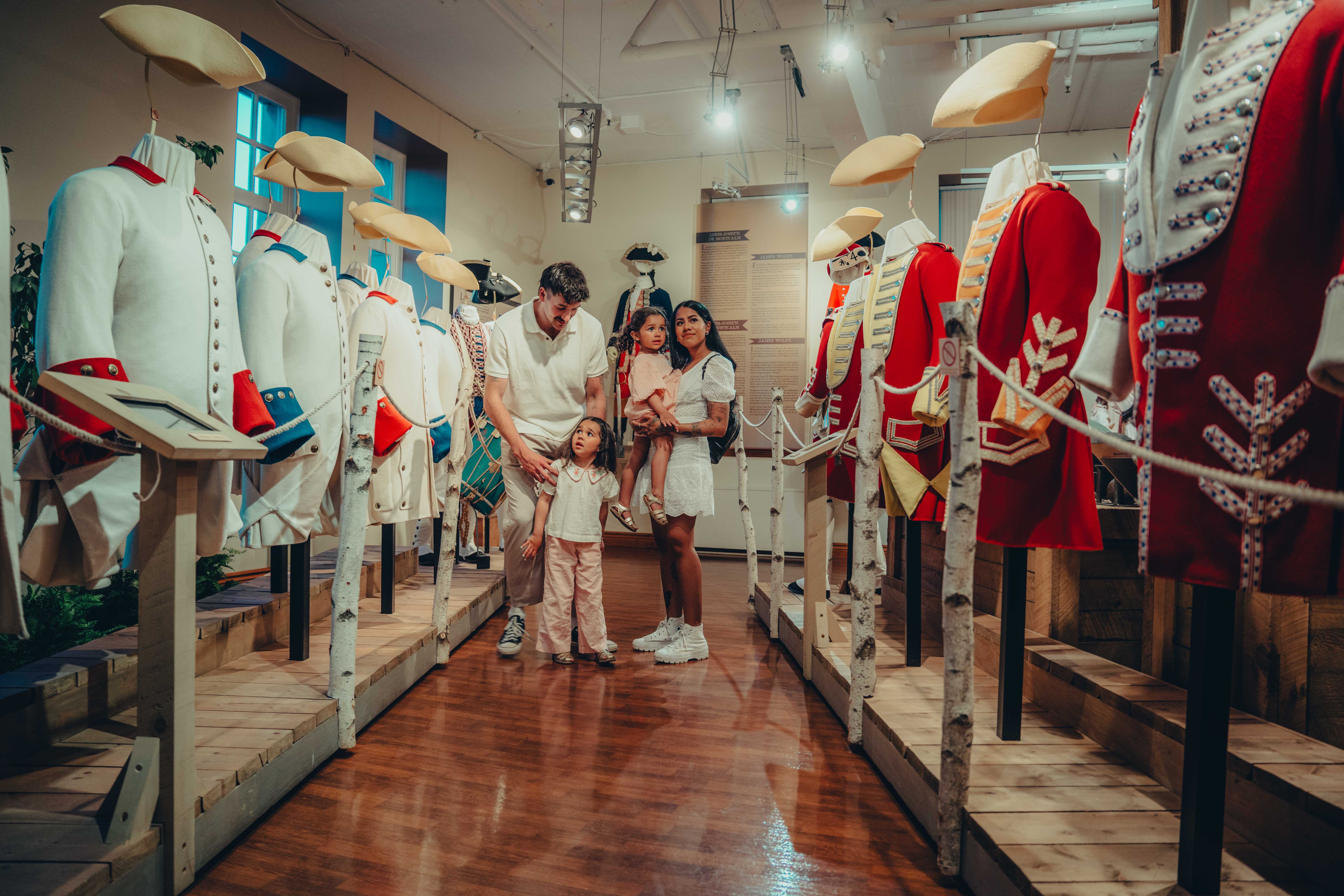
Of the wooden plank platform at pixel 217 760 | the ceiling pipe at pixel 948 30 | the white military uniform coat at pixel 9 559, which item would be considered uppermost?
the ceiling pipe at pixel 948 30

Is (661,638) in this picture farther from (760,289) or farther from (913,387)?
(760,289)

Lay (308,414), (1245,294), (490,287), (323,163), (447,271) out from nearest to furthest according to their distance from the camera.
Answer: (1245,294) < (308,414) < (323,163) < (447,271) < (490,287)

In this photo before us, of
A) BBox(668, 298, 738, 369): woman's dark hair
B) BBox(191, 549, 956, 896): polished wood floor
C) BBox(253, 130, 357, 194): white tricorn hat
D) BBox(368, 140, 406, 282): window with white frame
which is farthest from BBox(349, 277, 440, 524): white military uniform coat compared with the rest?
BBox(368, 140, 406, 282): window with white frame

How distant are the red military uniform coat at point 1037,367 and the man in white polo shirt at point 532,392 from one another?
183 cm

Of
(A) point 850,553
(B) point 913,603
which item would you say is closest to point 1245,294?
(B) point 913,603

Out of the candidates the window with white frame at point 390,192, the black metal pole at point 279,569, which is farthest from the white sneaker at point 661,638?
the window with white frame at point 390,192

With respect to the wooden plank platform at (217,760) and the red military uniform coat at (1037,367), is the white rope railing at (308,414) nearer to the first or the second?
the wooden plank platform at (217,760)

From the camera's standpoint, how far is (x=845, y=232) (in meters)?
3.46

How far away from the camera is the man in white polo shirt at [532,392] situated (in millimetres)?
3322

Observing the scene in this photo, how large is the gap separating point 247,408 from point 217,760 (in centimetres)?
87

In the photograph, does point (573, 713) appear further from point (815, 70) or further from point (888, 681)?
point (815, 70)

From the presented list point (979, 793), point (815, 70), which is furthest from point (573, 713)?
point (815, 70)

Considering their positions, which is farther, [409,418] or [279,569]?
[279,569]

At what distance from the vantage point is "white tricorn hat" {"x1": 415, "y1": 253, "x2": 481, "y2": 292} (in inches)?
161
